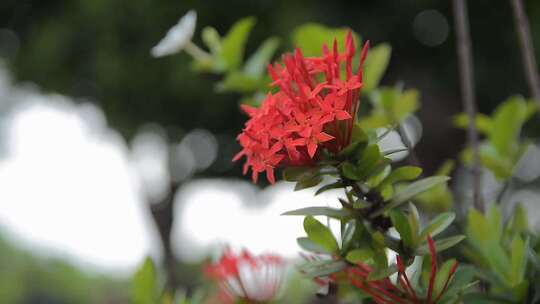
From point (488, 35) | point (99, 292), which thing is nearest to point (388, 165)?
point (488, 35)

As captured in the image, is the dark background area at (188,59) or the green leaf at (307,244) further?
the dark background area at (188,59)

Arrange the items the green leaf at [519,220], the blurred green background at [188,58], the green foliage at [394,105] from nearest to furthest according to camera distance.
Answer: the green leaf at [519,220]
the green foliage at [394,105]
the blurred green background at [188,58]

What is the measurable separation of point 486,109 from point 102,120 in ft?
9.62

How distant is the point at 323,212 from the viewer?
0.51m

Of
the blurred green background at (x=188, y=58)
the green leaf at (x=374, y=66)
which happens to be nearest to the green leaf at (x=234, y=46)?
the green leaf at (x=374, y=66)

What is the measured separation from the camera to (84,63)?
4.55 metres

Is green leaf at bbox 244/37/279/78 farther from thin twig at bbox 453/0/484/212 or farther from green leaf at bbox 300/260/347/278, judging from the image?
green leaf at bbox 300/260/347/278

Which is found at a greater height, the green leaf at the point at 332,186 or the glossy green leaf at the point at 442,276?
the green leaf at the point at 332,186

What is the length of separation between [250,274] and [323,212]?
0.23m

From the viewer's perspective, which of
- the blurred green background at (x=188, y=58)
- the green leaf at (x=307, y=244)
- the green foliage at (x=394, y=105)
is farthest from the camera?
the blurred green background at (x=188, y=58)

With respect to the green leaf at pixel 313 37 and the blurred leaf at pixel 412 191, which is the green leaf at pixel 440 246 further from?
the green leaf at pixel 313 37

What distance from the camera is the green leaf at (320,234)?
0.55 metres

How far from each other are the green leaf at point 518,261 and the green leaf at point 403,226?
0.11 metres

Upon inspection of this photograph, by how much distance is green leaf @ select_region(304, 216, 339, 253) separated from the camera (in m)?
0.55
